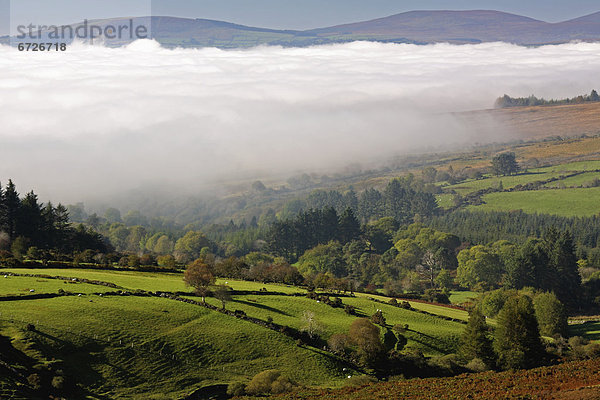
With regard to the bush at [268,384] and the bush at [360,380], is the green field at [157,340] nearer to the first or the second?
the bush at [360,380]

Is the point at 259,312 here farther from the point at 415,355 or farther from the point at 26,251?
the point at 26,251

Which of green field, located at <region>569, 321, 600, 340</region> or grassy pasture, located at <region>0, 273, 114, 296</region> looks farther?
green field, located at <region>569, 321, 600, 340</region>

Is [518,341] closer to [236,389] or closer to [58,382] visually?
[236,389]

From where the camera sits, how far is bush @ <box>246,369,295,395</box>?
6297 cm

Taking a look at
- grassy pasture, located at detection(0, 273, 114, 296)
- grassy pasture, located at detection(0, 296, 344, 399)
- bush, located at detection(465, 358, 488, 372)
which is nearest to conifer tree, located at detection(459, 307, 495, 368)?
bush, located at detection(465, 358, 488, 372)

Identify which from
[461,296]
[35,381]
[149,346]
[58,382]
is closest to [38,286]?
[149,346]

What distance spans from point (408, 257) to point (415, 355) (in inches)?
4432

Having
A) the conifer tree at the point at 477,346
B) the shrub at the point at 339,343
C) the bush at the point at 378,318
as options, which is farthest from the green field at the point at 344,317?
the conifer tree at the point at 477,346

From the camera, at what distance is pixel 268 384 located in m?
63.9

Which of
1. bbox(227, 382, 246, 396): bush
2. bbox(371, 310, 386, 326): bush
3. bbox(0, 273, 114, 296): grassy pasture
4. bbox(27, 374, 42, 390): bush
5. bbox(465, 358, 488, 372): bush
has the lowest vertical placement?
bbox(465, 358, 488, 372): bush

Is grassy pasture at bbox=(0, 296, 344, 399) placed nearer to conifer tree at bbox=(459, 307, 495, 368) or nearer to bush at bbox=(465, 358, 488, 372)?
bush at bbox=(465, 358, 488, 372)

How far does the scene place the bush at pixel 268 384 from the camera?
207ft

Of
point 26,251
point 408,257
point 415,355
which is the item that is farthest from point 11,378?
A: point 408,257

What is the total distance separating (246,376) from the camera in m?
68.8
